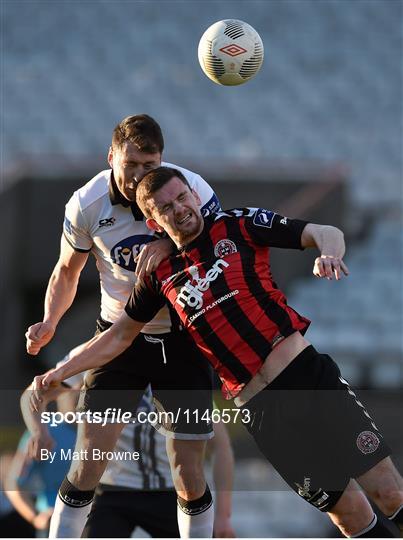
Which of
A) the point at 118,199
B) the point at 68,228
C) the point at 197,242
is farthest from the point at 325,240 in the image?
the point at 68,228

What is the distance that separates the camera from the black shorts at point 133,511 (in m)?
5.55

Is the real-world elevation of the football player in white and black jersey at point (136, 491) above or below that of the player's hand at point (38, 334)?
below

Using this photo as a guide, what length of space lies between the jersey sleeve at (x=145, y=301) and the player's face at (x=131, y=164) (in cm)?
41

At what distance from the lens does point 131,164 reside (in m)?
4.32

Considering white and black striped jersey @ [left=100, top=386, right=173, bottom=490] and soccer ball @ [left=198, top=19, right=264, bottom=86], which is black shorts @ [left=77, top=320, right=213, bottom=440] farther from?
soccer ball @ [left=198, top=19, right=264, bottom=86]

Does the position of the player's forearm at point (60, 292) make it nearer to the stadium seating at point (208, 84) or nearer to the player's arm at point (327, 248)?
the player's arm at point (327, 248)

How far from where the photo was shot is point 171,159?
11508mm

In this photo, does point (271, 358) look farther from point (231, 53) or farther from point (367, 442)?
point (231, 53)

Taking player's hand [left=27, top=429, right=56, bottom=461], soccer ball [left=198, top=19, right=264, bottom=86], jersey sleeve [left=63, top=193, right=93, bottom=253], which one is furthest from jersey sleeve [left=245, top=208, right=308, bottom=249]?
player's hand [left=27, top=429, right=56, bottom=461]

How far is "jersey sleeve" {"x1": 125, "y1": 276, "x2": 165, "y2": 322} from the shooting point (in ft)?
14.0

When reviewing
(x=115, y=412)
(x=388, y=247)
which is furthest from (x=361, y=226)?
(x=115, y=412)

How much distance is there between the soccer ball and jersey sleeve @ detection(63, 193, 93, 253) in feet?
3.28

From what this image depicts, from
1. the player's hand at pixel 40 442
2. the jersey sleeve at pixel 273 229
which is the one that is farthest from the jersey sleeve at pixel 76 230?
the player's hand at pixel 40 442

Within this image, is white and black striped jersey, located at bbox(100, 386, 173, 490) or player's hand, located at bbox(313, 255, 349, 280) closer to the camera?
player's hand, located at bbox(313, 255, 349, 280)
